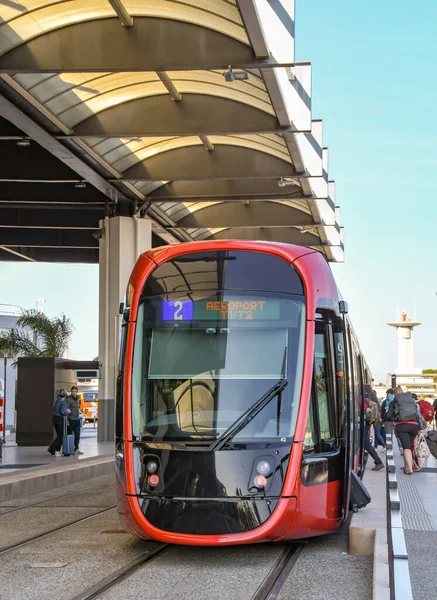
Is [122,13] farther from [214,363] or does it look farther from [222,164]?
[222,164]

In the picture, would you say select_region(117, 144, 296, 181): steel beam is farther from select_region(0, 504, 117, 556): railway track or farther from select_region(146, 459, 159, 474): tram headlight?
select_region(146, 459, 159, 474): tram headlight

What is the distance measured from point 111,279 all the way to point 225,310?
1885 cm

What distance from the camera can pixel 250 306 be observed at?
9.68 meters

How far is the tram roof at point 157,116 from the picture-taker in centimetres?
1611

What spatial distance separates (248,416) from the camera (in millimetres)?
9156

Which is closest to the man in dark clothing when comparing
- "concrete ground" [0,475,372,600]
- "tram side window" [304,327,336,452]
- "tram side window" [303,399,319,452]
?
"concrete ground" [0,475,372,600]

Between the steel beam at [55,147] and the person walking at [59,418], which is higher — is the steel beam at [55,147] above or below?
above

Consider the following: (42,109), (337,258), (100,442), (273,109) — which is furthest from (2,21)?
(337,258)

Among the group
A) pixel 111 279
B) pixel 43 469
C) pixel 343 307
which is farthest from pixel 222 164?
pixel 343 307

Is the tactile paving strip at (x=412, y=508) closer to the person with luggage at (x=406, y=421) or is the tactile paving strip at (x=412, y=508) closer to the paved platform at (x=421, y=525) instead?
the paved platform at (x=421, y=525)

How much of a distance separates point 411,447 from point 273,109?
707 centimetres

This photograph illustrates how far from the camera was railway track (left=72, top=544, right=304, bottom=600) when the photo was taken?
7469 millimetres

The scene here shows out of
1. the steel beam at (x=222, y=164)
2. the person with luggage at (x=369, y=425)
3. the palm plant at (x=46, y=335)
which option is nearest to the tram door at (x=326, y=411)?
the person with luggage at (x=369, y=425)

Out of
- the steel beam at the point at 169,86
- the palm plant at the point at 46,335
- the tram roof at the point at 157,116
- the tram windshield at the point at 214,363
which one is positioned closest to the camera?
the tram windshield at the point at 214,363
